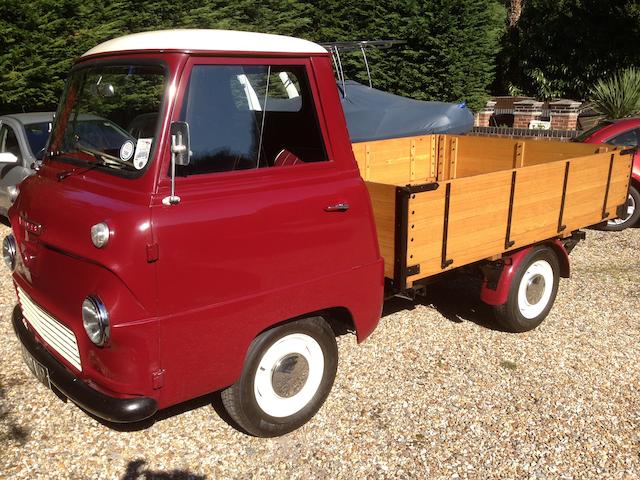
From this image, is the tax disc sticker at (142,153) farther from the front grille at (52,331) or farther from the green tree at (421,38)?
the green tree at (421,38)

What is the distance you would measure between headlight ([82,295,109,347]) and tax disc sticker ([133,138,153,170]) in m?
0.71

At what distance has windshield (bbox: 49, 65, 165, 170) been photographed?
301cm

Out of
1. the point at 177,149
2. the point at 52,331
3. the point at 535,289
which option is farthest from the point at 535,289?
the point at 52,331

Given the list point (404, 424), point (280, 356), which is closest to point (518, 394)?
point (404, 424)

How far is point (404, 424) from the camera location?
12.5ft

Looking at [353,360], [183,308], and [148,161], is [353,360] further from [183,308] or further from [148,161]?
[148,161]

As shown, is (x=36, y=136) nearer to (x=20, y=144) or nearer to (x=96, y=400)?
(x=20, y=144)

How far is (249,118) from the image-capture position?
10.6 feet

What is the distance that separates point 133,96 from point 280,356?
5.66ft

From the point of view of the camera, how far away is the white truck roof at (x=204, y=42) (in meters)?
Answer: 2.98

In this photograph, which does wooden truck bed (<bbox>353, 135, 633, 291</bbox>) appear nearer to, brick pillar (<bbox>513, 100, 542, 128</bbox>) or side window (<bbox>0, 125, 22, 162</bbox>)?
side window (<bbox>0, 125, 22, 162</bbox>)

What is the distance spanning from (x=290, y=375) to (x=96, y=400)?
1.16 meters

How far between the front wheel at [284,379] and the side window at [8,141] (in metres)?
5.93

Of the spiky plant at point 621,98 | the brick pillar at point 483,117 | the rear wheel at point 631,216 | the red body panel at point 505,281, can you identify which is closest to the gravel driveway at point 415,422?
the red body panel at point 505,281
